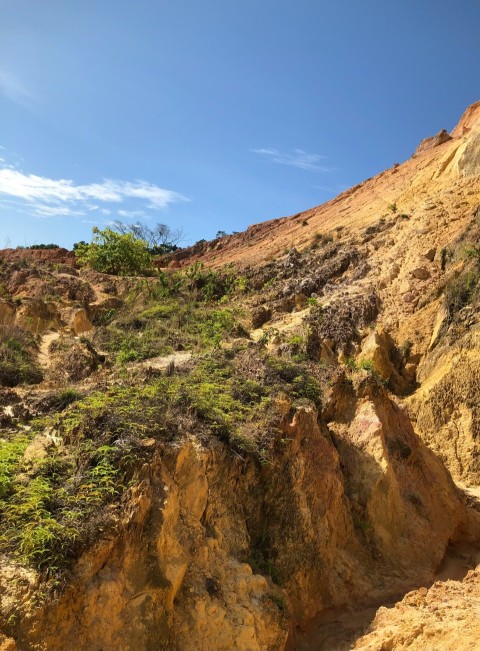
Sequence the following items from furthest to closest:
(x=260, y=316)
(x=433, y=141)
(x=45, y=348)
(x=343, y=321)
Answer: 1. (x=433, y=141)
2. (x=260, y=316)
3. (x=343, y=321)
4. (x=45, y=348)

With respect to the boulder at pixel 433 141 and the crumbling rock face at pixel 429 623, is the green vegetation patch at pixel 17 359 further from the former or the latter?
the boulder at pixel 433 141

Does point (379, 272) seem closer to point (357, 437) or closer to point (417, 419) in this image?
point (417, 419)

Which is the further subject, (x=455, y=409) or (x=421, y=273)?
(x=421, y=273)

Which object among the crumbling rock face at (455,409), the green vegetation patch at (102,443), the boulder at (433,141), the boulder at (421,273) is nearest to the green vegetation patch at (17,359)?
the green vegetation patch at (102,443)

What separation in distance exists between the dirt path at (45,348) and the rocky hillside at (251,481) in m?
0.06

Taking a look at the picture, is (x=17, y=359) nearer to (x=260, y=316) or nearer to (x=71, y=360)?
(x=71, y=360)

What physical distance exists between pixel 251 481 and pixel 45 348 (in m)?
10.7

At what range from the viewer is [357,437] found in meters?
9.55

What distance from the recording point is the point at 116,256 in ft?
109

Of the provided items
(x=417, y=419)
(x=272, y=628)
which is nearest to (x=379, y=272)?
(x=417, y=419)

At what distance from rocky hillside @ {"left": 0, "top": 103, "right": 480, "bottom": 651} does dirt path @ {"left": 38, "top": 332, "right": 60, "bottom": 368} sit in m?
0.06

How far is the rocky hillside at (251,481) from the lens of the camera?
16.5 ft

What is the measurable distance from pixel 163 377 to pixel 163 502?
4.25 metres

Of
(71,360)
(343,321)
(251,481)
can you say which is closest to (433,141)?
(343,321)
